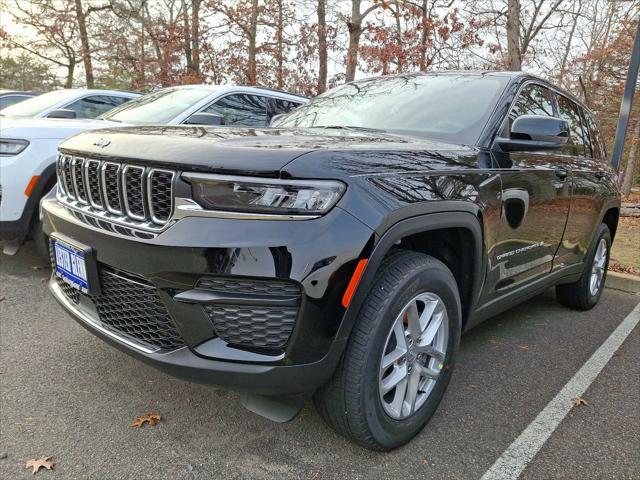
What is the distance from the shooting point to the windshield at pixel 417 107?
2648 mm

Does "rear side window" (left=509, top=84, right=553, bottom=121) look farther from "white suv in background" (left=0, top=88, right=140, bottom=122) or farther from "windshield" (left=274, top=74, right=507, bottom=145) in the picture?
"white suv in background" (left=0, top=88, right=140, bottom=122)

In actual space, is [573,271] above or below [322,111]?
below

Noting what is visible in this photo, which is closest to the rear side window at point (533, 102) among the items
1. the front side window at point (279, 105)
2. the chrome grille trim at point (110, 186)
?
the chrome grille trim at point (110, 186)

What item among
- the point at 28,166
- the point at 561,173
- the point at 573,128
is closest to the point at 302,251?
the point at 561,173

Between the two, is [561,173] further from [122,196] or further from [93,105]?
[93,105]

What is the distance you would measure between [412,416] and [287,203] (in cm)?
114

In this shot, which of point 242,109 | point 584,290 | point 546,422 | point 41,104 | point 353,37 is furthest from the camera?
point 353,37

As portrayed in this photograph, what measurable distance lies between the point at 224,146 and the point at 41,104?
5.92 metres

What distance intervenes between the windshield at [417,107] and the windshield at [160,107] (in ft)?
6.78

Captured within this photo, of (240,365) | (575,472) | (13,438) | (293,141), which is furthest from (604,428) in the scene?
(13,438)

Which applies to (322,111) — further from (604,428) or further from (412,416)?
(604,428)

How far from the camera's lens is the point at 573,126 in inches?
145

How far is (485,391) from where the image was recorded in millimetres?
2684

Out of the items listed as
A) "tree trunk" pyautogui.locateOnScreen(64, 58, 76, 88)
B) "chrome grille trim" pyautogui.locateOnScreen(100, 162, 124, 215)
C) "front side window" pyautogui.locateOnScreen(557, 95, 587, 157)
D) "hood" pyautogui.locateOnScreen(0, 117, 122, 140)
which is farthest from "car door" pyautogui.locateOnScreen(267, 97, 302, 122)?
"tree trunk" pyautogui.locateOnScreen(64, 58, 76, 88)
